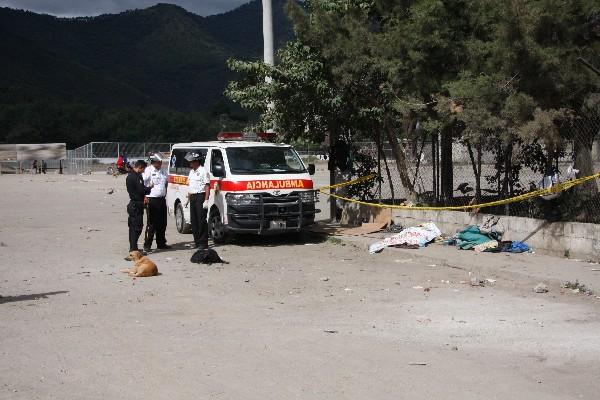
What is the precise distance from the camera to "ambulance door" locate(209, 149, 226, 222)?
1606 cm

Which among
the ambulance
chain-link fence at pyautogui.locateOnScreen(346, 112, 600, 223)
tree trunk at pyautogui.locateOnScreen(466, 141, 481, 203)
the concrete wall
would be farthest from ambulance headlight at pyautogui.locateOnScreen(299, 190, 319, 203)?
tree trunk at pyautogui.locateOnScreen(466, 141, 481, 203)

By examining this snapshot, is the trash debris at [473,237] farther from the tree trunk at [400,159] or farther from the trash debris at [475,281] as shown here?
the tree trunk at [400,159]

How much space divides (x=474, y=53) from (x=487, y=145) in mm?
2200

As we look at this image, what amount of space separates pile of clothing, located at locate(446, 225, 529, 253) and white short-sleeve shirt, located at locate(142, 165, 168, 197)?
18.1ft

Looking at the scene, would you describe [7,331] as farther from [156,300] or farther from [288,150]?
[288,150]

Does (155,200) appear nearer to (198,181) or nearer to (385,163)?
(198,181)

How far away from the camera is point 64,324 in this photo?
354 inches

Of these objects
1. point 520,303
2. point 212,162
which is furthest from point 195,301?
point 212,162

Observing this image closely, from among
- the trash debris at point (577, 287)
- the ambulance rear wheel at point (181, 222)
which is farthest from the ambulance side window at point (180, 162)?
the trash debris at point (577, 287)

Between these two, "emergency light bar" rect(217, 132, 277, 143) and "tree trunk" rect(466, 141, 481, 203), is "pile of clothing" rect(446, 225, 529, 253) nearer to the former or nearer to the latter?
"tree trunk" rect(466, 141, 481, 203)

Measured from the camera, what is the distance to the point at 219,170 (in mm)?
16359

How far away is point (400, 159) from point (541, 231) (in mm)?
5474

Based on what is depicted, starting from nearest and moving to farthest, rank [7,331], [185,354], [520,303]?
[185,354], [7,331], [520,303]

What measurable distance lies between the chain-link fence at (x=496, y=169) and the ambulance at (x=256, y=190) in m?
2.61
